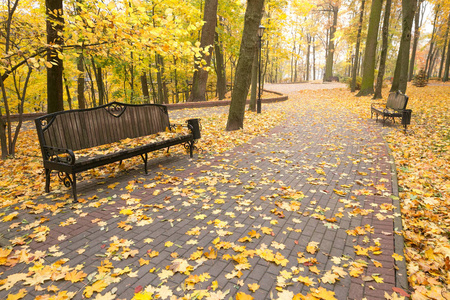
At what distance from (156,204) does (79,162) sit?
57.9 inches

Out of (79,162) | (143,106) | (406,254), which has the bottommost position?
(406,254)

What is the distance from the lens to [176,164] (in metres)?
6.20

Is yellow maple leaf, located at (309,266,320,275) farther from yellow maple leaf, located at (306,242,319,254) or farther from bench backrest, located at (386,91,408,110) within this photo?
bench backrest, located at (386,91,408,110)

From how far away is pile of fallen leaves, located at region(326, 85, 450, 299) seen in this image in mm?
2615

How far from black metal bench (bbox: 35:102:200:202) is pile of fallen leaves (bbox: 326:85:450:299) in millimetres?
4703

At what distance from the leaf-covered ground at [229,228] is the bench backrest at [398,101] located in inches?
113

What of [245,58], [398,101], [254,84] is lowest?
[398,101]

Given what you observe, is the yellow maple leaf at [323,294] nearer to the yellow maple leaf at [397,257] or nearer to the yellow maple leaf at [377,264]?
the yellow maple leaf at [377,264]

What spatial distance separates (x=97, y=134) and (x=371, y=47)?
1848cm

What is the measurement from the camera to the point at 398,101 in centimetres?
952

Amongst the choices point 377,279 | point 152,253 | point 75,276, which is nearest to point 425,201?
point 377,279

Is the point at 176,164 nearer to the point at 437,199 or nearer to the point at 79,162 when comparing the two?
the point at 79,162

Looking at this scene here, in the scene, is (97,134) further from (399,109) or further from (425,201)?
(399,109)

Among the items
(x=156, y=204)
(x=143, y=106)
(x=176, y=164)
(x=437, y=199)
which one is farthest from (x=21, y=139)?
(x=437, y=199)
